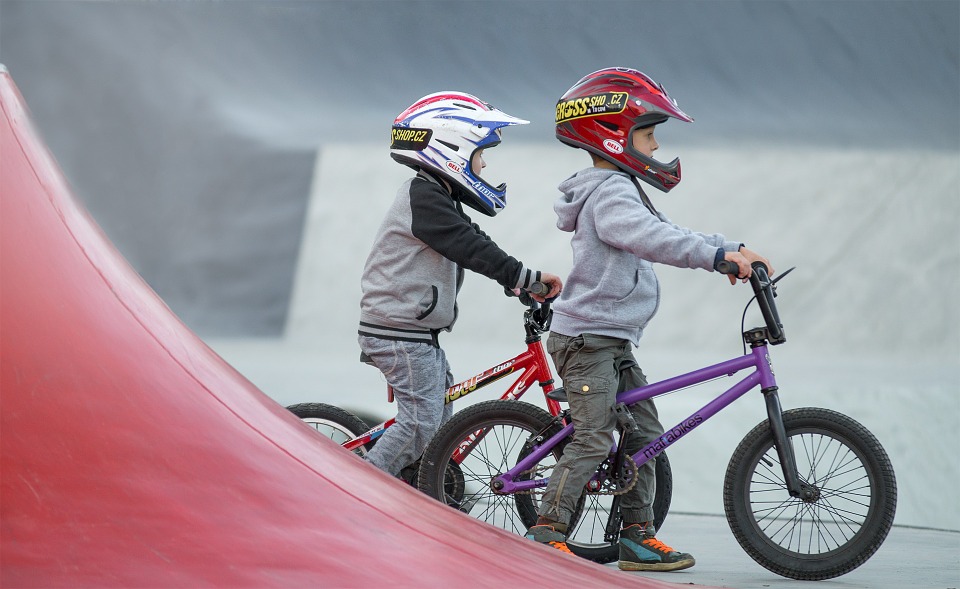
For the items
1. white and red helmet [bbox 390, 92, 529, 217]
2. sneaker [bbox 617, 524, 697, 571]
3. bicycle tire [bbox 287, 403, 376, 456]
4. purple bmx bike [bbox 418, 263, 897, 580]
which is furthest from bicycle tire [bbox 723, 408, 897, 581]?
bicycle tire [bbox 287, 403, 376, 456]

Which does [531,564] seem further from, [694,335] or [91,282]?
[694,335]

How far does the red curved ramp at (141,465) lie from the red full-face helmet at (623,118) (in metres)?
1.32

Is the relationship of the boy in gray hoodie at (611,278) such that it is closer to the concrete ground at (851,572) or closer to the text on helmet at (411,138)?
the concrete ground at (851,572)

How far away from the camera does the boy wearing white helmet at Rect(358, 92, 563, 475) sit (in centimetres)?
295

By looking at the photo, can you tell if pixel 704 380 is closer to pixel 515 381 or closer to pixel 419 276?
pixel 515 381

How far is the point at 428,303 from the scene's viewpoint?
117 inches

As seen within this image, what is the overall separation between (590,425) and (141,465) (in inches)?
55.6

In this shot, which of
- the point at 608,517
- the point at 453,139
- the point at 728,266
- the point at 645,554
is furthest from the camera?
the point at 453,139

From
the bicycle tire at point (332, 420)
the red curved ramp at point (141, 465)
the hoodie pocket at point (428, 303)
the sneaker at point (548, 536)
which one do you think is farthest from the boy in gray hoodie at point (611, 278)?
the red curved ramp at point (141, 465)

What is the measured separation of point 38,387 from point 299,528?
1.18 feet

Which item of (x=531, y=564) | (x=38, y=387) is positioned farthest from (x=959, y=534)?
(x=38, y=387)

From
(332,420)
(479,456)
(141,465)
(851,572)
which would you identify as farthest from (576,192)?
(141,465)

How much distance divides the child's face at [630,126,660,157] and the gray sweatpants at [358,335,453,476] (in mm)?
730

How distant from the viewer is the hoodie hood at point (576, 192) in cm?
278
